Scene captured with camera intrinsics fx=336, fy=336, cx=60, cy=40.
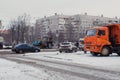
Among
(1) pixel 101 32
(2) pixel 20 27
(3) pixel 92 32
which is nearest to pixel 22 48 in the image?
(3) pixel 92 32

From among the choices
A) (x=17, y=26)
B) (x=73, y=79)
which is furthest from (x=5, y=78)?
(x=17, y=26)

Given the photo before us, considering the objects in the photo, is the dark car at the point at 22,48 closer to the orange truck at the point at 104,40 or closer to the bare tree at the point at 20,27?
the orange truck at the point at 104,40

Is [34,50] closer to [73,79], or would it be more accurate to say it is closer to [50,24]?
[73,79]

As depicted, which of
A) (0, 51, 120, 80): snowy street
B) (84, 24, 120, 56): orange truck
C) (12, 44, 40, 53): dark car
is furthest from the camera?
(12, 44, 40, 53): dark car

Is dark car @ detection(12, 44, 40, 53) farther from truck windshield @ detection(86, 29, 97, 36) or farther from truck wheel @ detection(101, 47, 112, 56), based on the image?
truck wheel @ detection(101, 47, 112, 56)

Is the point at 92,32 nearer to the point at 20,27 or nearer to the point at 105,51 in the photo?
the point at 105,51

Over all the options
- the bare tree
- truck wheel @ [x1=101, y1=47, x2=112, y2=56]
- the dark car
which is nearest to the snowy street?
truck wheel @ [x1=101, y1=47, x2=112, y2=56]

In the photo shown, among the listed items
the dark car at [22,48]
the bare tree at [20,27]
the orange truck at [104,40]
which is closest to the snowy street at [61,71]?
the orange truck at [104,40]

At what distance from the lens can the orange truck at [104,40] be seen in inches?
1459

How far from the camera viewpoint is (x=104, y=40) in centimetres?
3738

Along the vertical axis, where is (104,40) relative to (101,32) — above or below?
below

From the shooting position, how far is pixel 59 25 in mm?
175250

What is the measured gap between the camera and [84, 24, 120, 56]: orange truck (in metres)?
37.1

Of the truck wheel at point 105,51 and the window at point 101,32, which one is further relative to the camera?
the truck wheel at point 105,51
